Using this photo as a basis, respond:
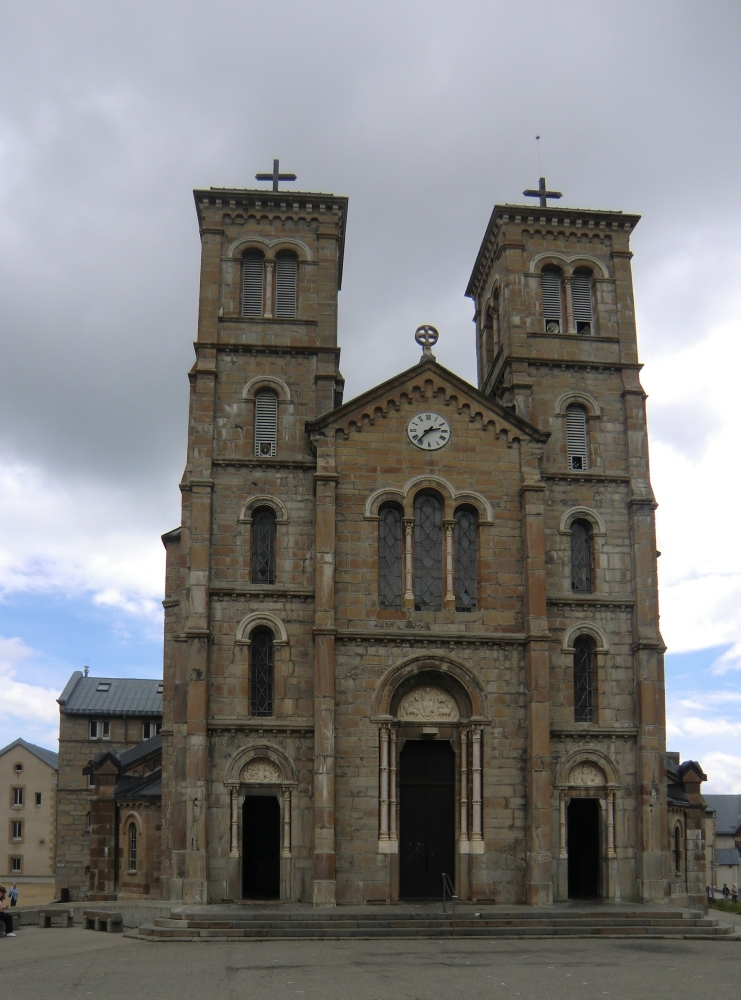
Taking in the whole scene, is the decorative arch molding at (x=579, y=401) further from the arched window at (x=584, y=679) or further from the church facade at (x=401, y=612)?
the arched window at (x=584, y=679)

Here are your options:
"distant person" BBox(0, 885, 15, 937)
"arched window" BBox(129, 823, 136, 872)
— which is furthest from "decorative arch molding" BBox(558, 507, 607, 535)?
"distant person" BBox(0, 885, 15, 937)

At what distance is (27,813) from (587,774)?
2226 inches

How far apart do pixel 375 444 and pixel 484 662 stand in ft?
23.4

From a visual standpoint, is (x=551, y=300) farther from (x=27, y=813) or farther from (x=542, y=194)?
(x=27, y=813)

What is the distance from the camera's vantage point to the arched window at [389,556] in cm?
3325

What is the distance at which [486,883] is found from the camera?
31.5m

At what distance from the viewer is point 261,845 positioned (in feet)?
108

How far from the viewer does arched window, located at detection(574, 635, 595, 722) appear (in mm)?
33688

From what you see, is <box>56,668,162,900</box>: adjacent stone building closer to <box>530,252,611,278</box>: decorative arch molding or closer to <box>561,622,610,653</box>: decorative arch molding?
<box>561,622,610,653</box>: decorative arch molding

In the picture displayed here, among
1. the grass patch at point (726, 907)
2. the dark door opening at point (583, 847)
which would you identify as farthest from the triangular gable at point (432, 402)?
the grass patch at point (726, 907)

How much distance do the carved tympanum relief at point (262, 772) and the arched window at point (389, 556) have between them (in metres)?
5.48

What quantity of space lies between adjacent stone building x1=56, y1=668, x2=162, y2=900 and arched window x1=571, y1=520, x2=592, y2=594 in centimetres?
3973

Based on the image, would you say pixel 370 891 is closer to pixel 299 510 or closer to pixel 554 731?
pixel 554 731

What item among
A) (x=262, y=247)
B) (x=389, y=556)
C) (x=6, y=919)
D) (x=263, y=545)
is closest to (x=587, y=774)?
(x=389, y=556)
